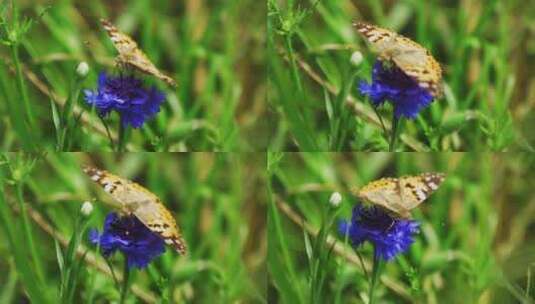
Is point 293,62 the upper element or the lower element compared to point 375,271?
upper

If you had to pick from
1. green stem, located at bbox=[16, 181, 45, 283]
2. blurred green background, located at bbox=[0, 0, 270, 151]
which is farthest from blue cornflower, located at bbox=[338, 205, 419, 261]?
green stem, located at bbox=[16, 181, 45, 283]

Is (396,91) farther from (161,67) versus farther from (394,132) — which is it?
(161,67)

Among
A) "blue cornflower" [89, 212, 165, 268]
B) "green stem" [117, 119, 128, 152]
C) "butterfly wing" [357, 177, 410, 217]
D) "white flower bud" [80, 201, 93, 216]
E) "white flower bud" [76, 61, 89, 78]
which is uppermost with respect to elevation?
"white flower bud" [76, 61, 89, 78]

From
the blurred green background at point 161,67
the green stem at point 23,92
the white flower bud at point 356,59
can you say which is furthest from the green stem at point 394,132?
the green stem at point 23,92

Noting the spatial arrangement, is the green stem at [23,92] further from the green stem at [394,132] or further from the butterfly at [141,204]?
the green stem at [394,132]

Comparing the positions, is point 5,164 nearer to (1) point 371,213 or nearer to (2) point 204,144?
(2) point 204,144

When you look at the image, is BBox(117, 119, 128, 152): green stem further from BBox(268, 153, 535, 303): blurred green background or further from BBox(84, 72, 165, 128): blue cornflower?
BBox(268, 153, 535, 303): blurred green background

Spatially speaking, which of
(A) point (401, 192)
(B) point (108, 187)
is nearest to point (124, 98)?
(B) point (108, 187)

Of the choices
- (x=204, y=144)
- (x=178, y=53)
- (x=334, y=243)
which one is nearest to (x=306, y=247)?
(x=334, y=243)
